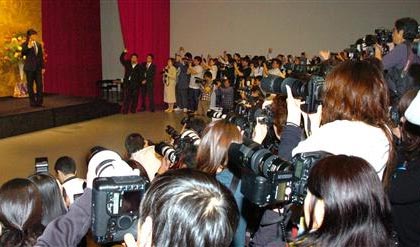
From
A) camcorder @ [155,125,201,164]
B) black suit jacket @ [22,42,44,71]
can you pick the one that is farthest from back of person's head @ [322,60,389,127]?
black suit jacket @ [22,42,44,71]

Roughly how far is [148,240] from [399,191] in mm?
1293

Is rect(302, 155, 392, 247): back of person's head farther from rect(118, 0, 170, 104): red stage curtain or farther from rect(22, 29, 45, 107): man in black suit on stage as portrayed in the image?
rect(118, 0, 170, 104): red stage curtain

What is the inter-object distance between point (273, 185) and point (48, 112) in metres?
8.01

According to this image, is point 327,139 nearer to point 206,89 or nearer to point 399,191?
point 399,191

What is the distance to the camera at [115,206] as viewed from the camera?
4.53ft

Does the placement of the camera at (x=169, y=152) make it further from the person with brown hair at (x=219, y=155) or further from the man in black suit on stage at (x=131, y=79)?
the man in black suit on stage at (x=131, y=79)

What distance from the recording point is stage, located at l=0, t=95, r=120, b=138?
8250 millimetres

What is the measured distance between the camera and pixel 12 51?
9.59m

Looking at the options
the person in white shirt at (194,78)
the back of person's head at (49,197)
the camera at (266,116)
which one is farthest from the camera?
the person in white shirt at (194,78)

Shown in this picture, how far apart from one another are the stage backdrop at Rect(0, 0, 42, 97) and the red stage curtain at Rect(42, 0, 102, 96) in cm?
46

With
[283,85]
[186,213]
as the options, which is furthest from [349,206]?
[283,85]

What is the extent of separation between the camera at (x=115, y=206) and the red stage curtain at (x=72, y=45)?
10.4 meters

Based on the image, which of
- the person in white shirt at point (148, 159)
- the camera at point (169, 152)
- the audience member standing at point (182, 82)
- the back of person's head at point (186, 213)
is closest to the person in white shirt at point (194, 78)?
the audience member standing at point (182, 82)

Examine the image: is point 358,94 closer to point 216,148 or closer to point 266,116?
point 216,148
